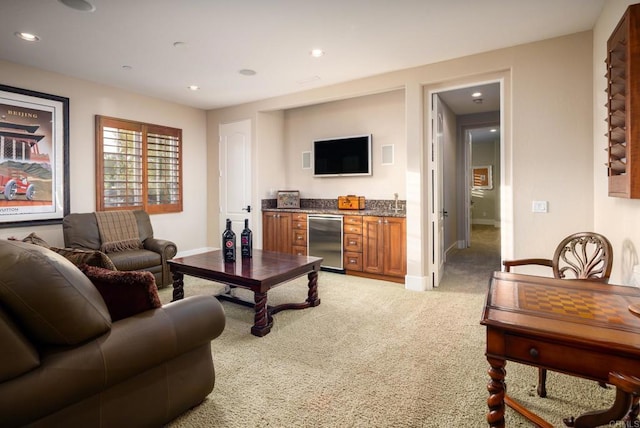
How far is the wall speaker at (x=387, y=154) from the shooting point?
202 inches

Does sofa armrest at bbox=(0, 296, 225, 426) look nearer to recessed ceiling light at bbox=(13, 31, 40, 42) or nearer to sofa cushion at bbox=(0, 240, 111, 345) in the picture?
sofa cushion at bbox=(0, 240, 111, 345)

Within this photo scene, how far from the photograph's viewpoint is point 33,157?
164 inches

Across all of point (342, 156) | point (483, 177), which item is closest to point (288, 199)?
point (342, 156)

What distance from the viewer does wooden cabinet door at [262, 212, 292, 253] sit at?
546 cm

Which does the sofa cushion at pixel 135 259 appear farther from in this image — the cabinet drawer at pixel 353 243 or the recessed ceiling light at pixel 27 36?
the cabinet drawer at pixel 353 243

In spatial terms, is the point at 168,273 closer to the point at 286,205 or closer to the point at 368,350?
the point at 286,205

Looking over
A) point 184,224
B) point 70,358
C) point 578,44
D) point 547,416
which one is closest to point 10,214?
point 184,224

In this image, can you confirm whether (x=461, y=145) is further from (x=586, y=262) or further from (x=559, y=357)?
(x=559, y=357)

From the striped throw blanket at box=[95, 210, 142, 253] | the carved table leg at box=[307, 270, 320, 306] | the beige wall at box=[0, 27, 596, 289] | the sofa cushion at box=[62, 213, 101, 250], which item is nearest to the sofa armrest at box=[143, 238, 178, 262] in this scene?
the striped throw blanket at box=[95, 210, 142, 253]

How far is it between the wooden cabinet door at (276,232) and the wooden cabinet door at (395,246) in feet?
5.33

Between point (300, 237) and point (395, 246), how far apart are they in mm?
1547

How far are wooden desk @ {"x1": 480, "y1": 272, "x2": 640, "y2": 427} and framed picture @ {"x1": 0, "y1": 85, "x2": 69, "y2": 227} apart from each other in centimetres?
507

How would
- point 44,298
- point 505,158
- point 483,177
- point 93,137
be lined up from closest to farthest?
point 44,298, point 505,158, point 93,137, point 483,177

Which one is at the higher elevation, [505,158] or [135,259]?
[505,158]
